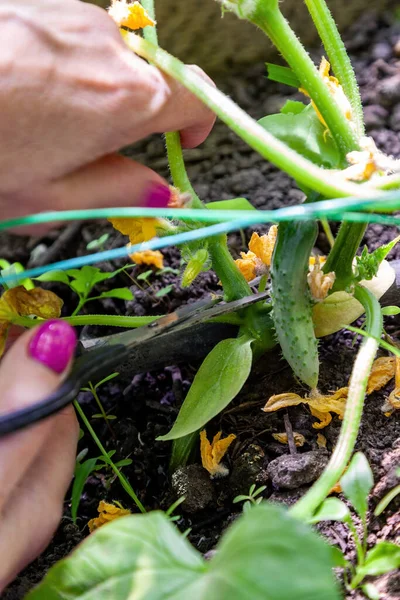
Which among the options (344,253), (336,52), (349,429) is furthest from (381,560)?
(336,52)

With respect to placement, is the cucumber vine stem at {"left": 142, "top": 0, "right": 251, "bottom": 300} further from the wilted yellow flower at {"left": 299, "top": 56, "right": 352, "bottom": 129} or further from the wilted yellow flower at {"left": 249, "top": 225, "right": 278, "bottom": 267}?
the wilted yellow flower at {"left": 299, "top": 56, "right": 352, "bottom": 129}

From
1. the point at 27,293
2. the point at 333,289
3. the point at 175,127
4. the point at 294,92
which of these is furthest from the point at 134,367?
the point at 294,92

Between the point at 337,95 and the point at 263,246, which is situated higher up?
the point at 337,95

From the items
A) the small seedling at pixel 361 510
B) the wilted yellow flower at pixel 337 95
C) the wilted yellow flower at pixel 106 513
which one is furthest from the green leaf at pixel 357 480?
the wilted yellow flower at pixel 337 95

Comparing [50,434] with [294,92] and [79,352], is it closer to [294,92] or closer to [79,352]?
[79,352]

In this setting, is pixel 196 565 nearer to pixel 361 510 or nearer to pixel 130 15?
pixel 361 510
